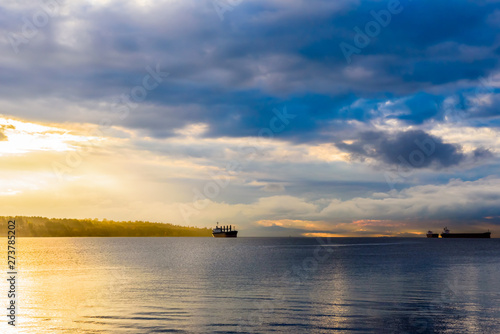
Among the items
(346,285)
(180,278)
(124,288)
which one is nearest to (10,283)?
(124,288)

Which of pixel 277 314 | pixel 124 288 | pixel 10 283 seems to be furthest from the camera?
pixel 10 283

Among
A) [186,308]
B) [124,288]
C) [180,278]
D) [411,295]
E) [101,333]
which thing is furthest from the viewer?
[180,278]

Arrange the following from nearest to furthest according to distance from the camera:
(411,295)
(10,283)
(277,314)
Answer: (277,314)
(411,295)
(10,283)

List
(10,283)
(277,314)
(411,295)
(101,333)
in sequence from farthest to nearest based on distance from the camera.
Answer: (10,283)
(411,295)
(277,314)
(101,333)

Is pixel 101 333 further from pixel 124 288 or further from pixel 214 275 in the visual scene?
pixel 214 275

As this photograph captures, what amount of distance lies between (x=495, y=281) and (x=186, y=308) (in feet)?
181

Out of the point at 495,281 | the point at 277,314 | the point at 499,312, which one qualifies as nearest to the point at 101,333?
the point at 277,314

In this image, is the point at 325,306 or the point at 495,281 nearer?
the point at 325,306

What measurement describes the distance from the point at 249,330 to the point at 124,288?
33272 mm

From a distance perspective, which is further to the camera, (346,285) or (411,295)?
(346,285)

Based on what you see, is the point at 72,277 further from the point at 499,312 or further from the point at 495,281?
the point at 495,281

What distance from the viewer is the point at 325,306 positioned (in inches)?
1918

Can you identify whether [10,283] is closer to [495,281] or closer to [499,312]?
[499,312]

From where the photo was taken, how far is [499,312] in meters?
45.2
